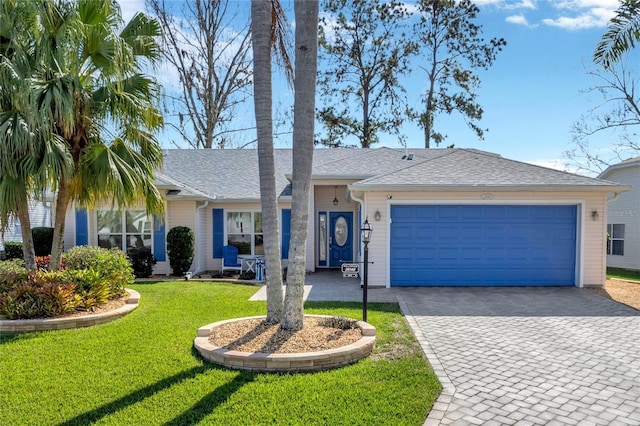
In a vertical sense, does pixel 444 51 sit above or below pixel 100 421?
above

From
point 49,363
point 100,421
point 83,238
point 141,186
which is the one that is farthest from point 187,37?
point 100,421

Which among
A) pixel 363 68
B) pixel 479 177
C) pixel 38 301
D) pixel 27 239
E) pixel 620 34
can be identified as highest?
pixel 363 68

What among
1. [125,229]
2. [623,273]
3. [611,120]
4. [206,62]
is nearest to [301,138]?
[125,229]

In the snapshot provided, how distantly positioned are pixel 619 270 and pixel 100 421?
20236 millimetres

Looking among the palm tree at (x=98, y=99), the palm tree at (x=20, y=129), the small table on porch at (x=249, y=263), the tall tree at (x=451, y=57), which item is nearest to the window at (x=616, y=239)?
the tall tree at (x=451, y=57)

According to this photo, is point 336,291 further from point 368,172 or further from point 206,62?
point 206,62

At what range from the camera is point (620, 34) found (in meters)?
9.50

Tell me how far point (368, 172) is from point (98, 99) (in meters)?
7.96

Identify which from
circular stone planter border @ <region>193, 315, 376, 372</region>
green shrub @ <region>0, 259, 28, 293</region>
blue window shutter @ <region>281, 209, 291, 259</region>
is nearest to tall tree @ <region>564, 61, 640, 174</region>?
blue window shutter @ <region>281, 209, 291, 259</region>

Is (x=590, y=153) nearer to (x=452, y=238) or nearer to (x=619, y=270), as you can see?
(x=619, y=270)

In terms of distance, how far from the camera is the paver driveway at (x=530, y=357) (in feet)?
13.3

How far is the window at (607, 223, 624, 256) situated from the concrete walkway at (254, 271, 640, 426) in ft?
36.5

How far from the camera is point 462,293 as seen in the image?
9.82m

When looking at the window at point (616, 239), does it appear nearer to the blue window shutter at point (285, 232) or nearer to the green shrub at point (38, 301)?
the blue window shutter at point (285, 232)
